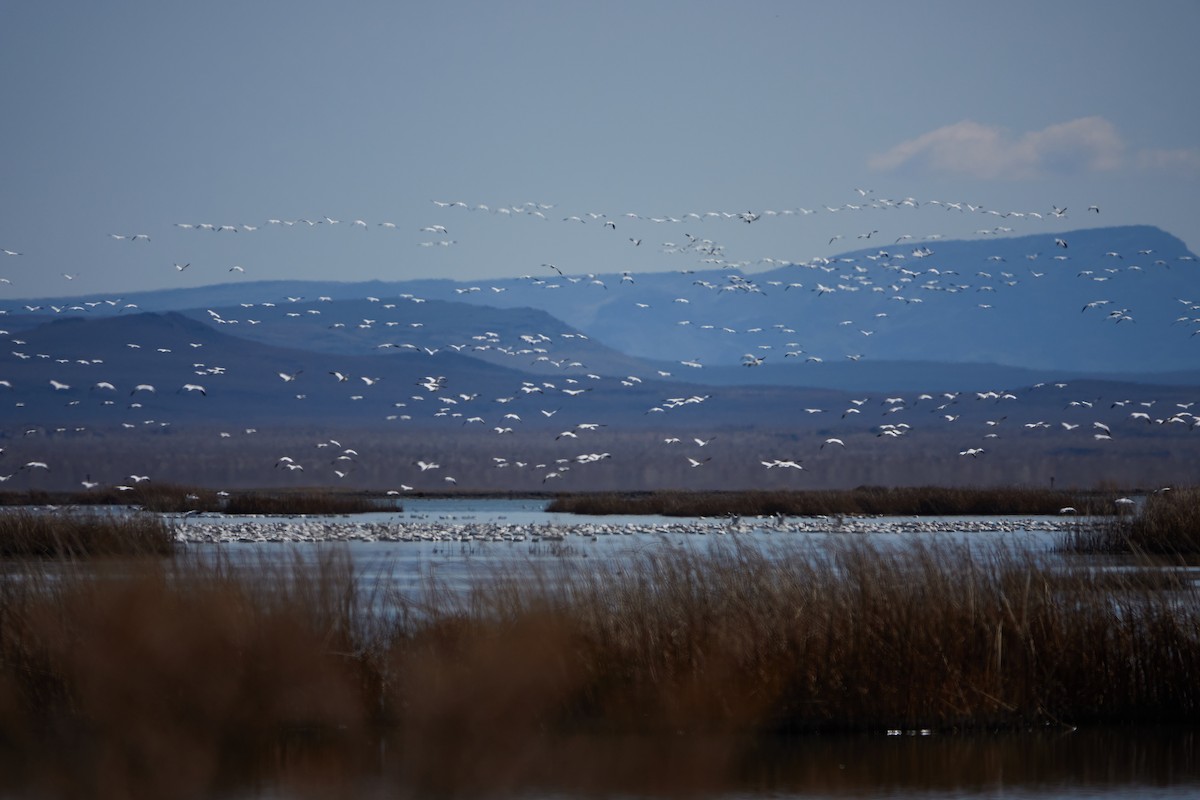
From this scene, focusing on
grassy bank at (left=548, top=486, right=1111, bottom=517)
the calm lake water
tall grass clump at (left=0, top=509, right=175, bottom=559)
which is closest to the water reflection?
the calm lake water

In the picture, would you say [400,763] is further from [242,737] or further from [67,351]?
[67,351]

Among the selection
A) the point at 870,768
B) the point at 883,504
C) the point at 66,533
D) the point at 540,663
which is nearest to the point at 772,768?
the point at 870,768

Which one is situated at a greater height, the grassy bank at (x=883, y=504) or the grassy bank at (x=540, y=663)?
the grassy bank at (x=883, y=504)

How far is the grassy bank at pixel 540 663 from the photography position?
14.2 m

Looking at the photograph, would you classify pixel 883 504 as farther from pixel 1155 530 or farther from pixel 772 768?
pixel 772 768

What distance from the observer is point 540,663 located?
1451 centimetres

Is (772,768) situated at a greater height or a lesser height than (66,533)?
lesser

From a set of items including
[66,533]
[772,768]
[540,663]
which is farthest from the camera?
[66,533]

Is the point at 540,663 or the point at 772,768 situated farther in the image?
the point at 540,663

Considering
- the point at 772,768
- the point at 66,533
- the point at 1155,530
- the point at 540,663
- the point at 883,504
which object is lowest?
the point at 772,768

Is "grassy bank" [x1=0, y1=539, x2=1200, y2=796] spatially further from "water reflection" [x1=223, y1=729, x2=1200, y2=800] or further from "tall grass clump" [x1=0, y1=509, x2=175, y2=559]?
"tall grass clump" [x1=0, y1=509, x2=175, y2=559]

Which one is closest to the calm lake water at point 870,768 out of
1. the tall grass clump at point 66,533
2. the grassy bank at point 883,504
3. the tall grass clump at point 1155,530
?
the tall grass clump at point 66,533

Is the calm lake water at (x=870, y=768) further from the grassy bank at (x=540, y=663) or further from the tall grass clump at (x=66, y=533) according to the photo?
the tall grass clump at (x=66, y=533)

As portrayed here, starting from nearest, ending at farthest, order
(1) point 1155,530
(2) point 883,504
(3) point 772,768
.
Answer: (3) point 772,768 → (1) point 1155,530 → (2) point 883,504
